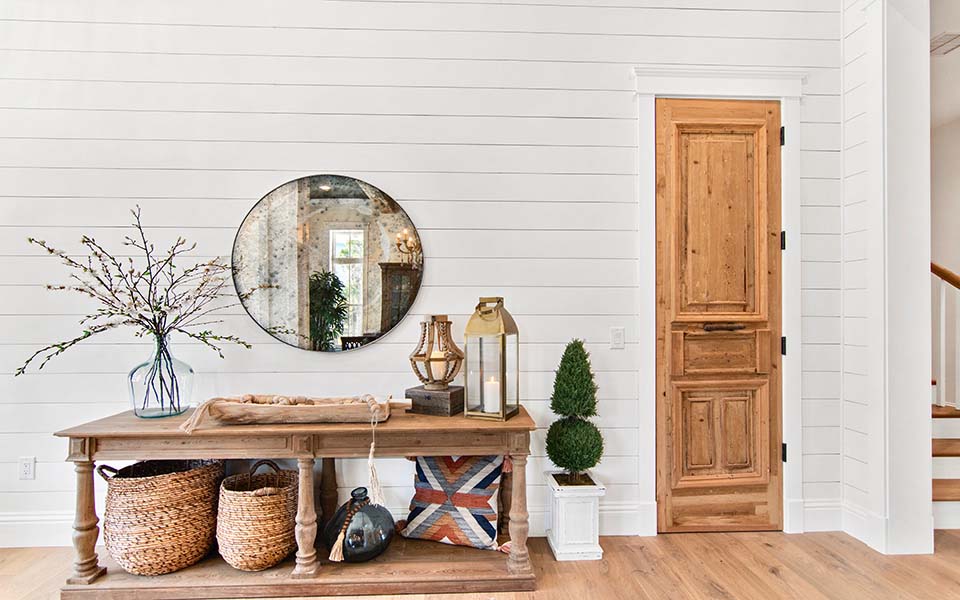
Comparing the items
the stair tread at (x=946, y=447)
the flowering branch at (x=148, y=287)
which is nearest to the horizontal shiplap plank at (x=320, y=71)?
the flowering branch at (x=148, y=287)

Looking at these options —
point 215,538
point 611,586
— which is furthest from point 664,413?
point 215,538

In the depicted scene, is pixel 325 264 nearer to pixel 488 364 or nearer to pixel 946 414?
pixel 488 364

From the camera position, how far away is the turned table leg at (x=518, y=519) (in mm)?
2322

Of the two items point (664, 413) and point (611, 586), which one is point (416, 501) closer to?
point (611, 586)

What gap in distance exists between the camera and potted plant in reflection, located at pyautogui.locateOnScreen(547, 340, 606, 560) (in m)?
2.56

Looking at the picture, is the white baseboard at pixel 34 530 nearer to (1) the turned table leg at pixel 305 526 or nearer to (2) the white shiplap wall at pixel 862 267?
(1) the turned table leg at pixel 305 526

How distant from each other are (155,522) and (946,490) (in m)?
3.95

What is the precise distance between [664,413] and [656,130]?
1.50m

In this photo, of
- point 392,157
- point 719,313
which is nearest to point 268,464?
point 392,157

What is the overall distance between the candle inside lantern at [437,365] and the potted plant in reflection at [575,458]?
1.92 ft

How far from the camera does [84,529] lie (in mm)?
2229

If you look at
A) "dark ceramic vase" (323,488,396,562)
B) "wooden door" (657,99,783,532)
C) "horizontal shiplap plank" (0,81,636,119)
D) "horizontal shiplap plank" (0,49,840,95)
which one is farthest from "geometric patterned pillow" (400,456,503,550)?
"horizontal shiplap plank" (0,49,840,95)

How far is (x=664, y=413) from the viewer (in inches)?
112

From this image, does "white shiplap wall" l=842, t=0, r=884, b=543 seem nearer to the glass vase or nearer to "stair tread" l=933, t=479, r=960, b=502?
"stair tread" l=933, t=479, r=960, b=502
